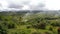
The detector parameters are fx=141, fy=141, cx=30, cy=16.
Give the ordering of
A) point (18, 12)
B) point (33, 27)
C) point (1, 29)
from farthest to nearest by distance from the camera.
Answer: point (18, 12) → point (33, 27) → point (1, 29)

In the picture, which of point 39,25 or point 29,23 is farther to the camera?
point 29,23

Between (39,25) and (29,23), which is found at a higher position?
(29,23)

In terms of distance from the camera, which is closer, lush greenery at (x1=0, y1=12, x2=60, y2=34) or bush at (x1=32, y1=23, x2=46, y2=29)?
lush greenery at (x1=0, y1=12, x2=60, y2=34)

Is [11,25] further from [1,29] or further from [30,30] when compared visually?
[30,30]

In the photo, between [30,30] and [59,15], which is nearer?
[30,30]

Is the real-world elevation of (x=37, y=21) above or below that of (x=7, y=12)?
below

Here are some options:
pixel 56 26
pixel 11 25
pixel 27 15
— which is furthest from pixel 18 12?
pixel 56 26

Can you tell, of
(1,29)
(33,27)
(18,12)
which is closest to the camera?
(1,29)

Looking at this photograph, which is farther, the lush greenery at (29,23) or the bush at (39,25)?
the bush at (39,25)
